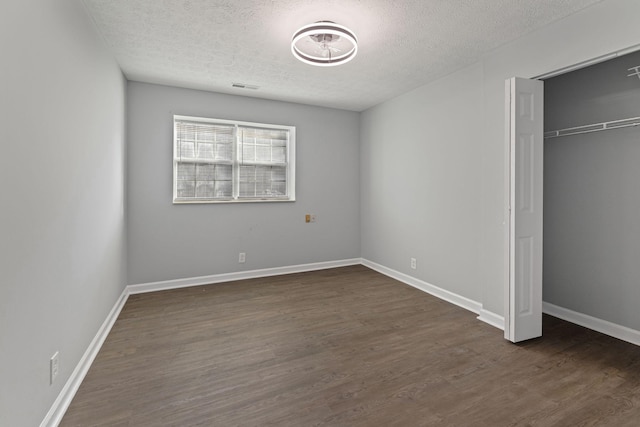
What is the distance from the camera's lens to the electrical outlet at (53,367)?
169 centimetres

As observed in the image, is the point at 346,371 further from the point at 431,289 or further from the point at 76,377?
the point at 431,289

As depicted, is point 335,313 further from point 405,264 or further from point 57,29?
point 57,29

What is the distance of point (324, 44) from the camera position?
2.73m

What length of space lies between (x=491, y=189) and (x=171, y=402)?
311 cm

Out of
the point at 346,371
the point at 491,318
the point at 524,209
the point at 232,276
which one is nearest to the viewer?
the point at 346,371

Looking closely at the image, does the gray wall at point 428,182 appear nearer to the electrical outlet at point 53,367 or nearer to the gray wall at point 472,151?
the gray wall at point 472,151

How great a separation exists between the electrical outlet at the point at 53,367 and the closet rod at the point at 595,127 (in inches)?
164

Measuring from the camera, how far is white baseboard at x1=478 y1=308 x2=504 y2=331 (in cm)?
290

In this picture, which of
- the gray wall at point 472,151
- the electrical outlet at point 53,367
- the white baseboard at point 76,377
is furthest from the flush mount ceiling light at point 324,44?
the white baseboard at point 76,377

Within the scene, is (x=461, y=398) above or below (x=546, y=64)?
below

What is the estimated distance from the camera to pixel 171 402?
1.88 m

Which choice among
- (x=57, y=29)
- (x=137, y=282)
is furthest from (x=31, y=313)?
(x=137, y=282)

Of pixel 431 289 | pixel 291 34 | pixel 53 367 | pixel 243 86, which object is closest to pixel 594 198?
pixel 431 289

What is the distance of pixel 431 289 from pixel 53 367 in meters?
3.60
